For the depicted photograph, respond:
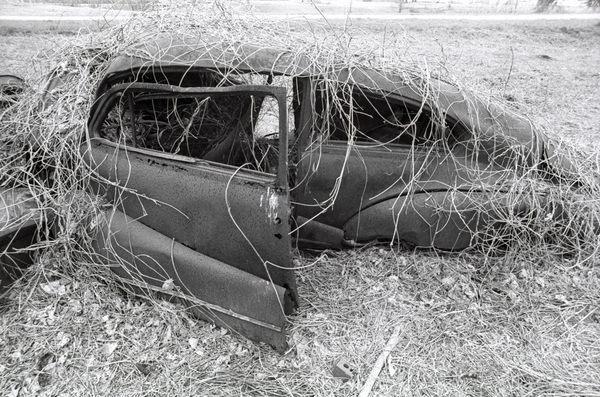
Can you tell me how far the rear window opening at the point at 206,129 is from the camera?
318 cm

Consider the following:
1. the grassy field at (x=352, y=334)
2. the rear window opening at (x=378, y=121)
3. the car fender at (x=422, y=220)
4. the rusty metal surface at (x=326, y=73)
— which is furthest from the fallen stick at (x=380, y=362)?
the rusty metal surface at (x=326, y=73)

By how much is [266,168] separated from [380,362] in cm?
150

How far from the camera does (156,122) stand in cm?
321

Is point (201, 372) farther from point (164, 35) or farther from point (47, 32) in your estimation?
point (47, 32)

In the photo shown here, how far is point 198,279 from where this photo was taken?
2.69 m

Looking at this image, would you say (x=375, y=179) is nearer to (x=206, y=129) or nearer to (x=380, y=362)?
(x=380, y=362)

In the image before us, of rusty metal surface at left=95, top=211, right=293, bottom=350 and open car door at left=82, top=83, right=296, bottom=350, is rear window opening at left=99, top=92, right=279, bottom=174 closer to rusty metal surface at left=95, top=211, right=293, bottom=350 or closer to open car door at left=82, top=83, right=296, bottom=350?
open car door at left=82, top=83, right=296, bottom=350

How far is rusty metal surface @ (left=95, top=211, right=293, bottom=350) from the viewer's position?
256 cm

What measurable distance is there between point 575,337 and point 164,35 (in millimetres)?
3253

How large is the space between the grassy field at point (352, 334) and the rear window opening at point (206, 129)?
2.82ft

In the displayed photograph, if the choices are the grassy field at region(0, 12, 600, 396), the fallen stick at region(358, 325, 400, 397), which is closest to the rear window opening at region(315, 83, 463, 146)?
the grassy field at region(0, 12, 600, 396)

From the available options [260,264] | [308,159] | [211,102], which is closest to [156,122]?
[211,102]

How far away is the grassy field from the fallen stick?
43 millimetres

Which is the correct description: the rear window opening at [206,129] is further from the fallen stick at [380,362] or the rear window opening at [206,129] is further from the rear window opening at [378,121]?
the fallen stick at [380,362]
